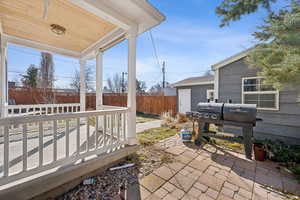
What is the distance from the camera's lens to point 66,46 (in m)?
3.91

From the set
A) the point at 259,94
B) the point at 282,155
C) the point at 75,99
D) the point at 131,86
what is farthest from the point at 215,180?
the point at 75,99

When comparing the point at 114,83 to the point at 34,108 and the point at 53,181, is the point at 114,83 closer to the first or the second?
the point at 34,108

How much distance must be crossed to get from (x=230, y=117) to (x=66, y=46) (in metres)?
4.98

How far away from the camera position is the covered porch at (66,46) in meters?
1.76

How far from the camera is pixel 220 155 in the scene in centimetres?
308

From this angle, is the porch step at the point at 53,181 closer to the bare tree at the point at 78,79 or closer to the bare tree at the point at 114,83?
the bare tree at the point at 78,79

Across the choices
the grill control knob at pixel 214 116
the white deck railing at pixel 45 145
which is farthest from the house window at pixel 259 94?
the white deck railing at pixel 45 145

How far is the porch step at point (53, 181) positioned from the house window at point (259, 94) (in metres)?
5.05

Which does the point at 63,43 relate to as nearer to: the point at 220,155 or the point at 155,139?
the point at 155,139

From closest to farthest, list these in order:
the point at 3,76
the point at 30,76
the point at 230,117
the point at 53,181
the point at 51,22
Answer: the point at 53,181, the point at 51,22, the point at 230,117, the point at 3,76, the point at 30,76

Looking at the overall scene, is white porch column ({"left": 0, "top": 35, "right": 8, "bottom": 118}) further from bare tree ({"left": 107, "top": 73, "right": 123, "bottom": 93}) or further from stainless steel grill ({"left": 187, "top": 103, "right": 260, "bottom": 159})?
bare tree ({"left": 107, "top": 73, "right": 123, "bottom": 93})

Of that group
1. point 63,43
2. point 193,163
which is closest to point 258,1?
point 193,163

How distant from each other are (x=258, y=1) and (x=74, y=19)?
4.21 metres

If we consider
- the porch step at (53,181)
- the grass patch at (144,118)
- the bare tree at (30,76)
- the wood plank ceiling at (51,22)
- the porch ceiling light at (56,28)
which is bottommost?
the grass patch at (144,118)
